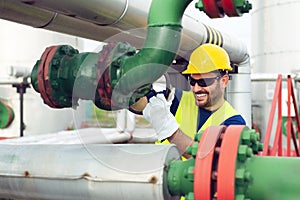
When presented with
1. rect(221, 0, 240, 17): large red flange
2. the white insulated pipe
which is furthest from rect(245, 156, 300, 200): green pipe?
rect(221, 0, 240, 17): large red flange

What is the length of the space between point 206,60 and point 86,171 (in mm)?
674

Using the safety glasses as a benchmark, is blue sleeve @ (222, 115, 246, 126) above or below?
below

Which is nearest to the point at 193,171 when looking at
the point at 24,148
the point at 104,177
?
the point at 104,177

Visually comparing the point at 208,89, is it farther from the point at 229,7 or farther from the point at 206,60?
the point at 229,7

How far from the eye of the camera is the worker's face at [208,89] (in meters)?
1.21

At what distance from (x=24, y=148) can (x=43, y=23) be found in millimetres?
399

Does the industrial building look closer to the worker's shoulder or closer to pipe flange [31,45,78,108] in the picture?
pipe flange [31,45,78,108]

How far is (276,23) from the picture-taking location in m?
3.44

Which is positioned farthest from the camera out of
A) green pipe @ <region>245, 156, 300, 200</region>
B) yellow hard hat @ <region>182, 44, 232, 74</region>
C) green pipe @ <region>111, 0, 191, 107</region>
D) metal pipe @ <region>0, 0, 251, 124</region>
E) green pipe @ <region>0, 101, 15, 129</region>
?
green pipe @ <region>0, 101, 15, 129</region>

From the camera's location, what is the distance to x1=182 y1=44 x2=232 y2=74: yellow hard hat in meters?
1.20

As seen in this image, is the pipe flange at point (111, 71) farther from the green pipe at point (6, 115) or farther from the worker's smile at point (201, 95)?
the green pipe at point (6, 115)

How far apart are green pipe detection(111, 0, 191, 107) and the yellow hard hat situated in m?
0.48

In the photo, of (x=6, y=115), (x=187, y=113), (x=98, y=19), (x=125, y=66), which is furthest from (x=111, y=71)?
(x=6, y=115)

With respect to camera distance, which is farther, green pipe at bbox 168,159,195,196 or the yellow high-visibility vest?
the yellow high-visibility vest
